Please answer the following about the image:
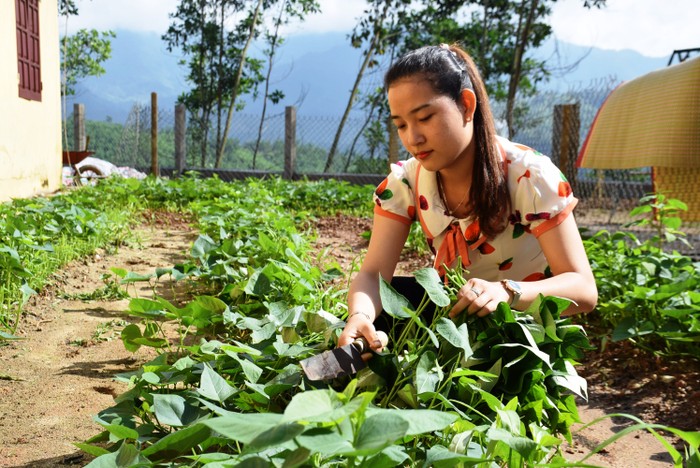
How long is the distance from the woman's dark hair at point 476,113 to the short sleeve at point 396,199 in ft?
0.72

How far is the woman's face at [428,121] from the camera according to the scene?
6.15 ft

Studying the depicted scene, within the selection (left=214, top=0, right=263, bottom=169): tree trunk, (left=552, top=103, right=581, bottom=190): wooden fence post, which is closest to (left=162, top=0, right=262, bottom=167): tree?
(left=214, top=0, right=263, bottom=169): tree trunk

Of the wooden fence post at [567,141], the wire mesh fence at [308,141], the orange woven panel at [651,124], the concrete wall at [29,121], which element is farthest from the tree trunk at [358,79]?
the orange woven panel at [651,124]

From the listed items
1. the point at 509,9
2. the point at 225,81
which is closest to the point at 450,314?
the point at 509,9

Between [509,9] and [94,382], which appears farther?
[509,9]

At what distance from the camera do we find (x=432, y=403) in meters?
1.41

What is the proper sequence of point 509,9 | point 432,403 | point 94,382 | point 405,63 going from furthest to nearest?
point 509,9
point 94,382
point 405,63
point 432,403

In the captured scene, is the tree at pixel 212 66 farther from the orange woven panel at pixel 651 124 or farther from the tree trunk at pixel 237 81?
the orange woven panel at pixel 651 124

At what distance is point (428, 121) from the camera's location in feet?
6.19

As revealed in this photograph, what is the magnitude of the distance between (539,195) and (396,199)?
45 cm

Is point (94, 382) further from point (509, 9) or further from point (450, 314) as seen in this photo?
point (509, 9)

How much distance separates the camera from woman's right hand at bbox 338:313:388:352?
158cm

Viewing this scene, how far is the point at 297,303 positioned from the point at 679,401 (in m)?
1.43

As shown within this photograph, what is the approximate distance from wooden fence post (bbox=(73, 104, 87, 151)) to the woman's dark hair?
44.8ft
